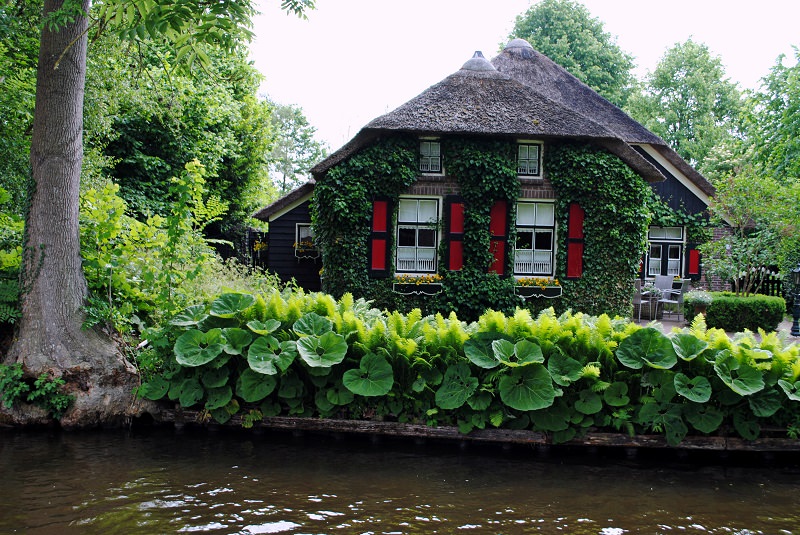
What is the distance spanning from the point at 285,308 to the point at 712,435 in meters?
4.71

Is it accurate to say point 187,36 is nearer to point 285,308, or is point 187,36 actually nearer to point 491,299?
point 285,308

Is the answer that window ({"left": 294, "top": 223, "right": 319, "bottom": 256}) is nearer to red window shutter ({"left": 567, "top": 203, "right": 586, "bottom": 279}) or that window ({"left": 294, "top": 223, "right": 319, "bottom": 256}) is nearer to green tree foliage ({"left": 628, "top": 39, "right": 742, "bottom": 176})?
red window shutter ({"left": 567, "top": 203, "right": 586, "bottom": 279})

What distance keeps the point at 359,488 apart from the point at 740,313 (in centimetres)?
1206

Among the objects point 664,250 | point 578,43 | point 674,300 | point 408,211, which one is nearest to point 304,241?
point 408,211

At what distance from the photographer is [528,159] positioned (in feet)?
47.3

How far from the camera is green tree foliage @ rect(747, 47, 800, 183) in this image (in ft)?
69.2

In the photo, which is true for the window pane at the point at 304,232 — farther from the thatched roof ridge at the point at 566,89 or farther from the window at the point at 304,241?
the thatched roof ridge at the point at 566,89

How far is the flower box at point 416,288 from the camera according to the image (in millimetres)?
14055

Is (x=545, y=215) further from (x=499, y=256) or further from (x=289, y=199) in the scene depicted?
(x=289, y=199)

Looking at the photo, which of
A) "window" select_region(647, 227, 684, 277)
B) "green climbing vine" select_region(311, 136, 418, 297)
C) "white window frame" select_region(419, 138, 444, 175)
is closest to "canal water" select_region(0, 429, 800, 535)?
"green climbing vine" select_region(311, 136, 418, 297)

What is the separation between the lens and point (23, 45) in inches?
414

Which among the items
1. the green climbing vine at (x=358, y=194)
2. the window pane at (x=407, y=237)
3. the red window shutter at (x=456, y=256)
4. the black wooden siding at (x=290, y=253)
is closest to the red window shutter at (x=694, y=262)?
the red window shutter at (x=456, y=256)

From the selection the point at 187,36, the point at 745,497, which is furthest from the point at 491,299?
the point at 187,36

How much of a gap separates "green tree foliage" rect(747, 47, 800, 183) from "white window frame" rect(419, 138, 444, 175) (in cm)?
1266
